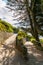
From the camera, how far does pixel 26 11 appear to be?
20.4 meters

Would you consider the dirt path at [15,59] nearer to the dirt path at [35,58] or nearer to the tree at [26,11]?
the dirt path at [35,58]

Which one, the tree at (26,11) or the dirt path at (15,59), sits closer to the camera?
the dirt path at (15,59)

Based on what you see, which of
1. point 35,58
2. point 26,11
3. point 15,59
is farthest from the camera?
point 26,11

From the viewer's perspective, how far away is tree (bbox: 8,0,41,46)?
19.7 meters

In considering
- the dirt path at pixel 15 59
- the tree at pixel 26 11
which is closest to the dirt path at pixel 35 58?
the dirt path at pixel 15 59

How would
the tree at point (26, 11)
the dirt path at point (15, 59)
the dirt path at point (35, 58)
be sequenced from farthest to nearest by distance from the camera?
the tree at point (26, 11)
the dirt path at point (35, 58)
the dirt path at point (15, 59)

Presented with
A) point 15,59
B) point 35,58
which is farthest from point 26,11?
point 15,59

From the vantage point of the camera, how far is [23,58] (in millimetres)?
13547

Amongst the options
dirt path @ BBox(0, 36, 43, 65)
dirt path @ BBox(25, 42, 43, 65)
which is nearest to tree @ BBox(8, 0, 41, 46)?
dirt path @ BBox(25, 42, 43, 65)

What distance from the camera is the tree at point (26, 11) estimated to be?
19727 mm

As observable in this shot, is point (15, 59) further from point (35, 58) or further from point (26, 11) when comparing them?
point (26, 11)

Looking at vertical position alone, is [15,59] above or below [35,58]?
above

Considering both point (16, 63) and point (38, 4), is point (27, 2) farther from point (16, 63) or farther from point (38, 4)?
point (16, 63)

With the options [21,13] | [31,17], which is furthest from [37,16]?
[21,13]
